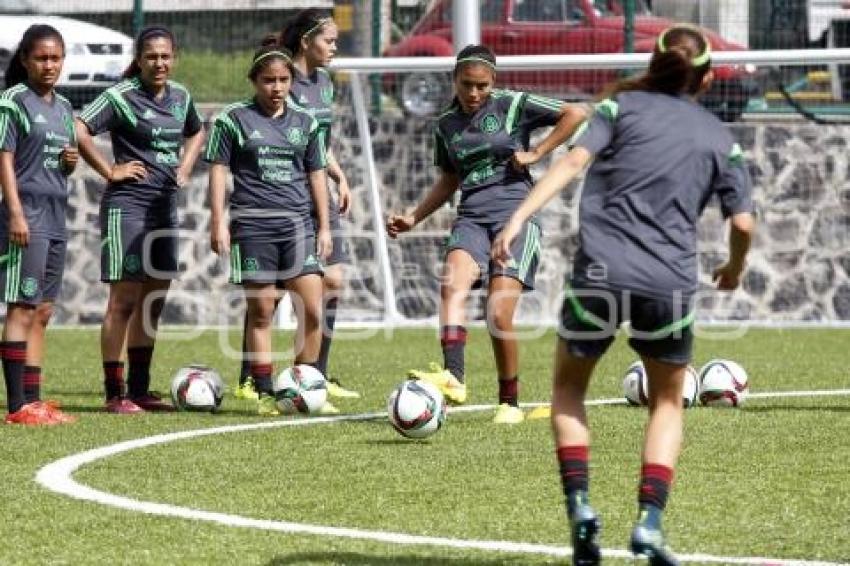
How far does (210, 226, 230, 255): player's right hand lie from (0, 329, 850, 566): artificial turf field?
922 mm

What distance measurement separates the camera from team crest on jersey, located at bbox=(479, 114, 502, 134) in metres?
10.7

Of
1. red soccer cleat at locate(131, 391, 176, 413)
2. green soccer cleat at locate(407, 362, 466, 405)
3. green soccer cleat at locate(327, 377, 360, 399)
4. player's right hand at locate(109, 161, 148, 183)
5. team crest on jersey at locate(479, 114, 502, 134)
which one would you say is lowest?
green soccer cleat at locate(327, 377, 360, 399)

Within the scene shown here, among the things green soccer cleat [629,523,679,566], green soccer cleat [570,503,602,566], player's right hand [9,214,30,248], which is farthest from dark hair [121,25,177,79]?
green soccer cleat [629,523,679,566]

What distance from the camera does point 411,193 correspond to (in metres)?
18.4

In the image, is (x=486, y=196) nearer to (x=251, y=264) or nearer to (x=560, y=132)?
(x=560, y=132)

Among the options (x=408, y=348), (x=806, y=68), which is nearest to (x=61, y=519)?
(x=408, y=348)

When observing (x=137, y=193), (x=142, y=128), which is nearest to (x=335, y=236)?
(x=137, y=193)

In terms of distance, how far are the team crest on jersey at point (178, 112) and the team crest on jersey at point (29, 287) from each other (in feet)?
4.77

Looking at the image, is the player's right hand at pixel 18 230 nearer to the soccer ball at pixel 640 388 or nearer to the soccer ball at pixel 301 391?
the soccer ball at pixel 301 391

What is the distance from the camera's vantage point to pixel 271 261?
1125 cm

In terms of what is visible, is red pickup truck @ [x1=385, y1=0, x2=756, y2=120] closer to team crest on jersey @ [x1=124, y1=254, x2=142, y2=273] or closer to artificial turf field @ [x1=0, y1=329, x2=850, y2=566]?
artificial turf field @ [x1=0, y1=329, x2=850, y2=566]

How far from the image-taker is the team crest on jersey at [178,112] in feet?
37.3

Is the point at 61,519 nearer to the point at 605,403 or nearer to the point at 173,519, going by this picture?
the point at 173,519

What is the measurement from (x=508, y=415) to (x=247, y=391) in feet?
6.97
